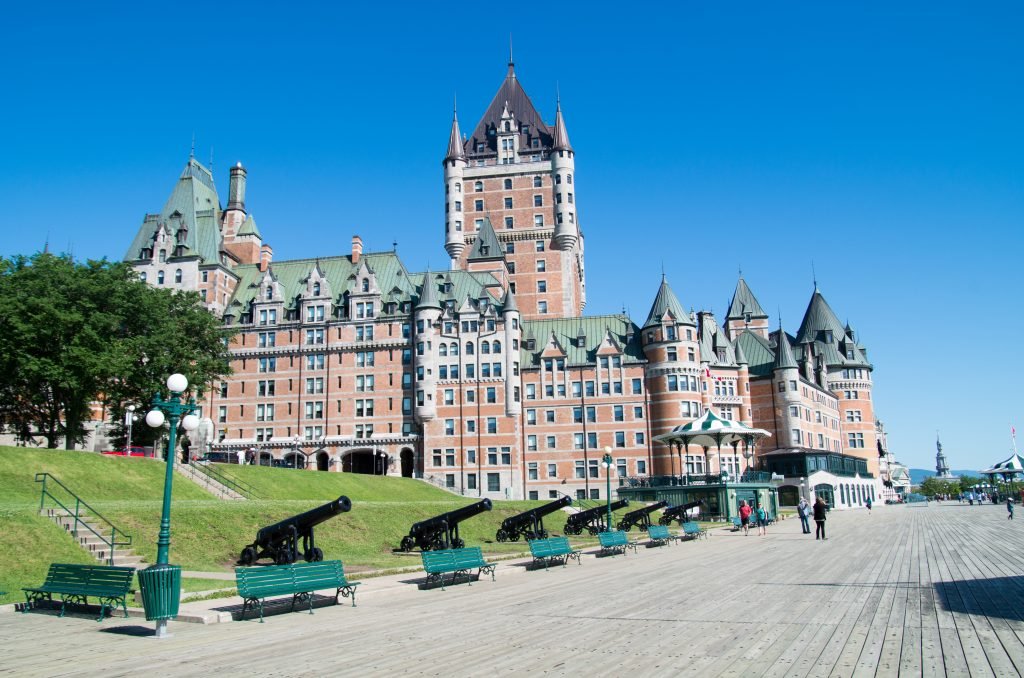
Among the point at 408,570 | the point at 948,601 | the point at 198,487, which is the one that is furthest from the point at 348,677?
the point at 198,487

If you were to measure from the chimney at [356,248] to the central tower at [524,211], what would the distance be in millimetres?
12039

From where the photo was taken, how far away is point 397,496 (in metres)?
63.6

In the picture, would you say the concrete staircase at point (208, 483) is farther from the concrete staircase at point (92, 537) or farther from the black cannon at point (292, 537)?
the black cannon at point (292, 537)

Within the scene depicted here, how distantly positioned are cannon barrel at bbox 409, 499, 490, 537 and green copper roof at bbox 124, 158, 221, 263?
67.3 metres

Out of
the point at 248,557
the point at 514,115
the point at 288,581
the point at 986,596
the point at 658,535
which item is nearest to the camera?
the point at 288,581

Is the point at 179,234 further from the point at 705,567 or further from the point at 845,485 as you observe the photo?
the point at 845,485

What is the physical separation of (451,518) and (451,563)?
6525 millimetres

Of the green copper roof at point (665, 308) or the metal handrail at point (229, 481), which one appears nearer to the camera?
the metal handrail at point (229, 481)

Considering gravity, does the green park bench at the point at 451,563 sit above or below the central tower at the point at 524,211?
below

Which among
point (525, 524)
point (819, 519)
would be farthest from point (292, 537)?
point (819, 519)

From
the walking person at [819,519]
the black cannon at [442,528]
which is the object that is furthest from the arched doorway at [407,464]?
the black cannon at [442,528]

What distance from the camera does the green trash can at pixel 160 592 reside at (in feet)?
46.0

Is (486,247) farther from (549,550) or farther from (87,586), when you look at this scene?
(87,586)

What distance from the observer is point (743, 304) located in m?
110
